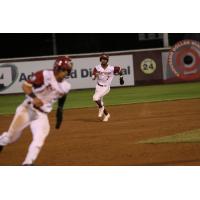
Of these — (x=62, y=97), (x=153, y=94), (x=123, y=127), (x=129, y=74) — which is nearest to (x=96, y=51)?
(x=129, y=74)

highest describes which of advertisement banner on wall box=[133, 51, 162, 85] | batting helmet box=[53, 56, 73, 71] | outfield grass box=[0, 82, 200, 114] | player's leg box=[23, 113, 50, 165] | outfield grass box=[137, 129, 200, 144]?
batting helmet box=[53, 56, 73, 71]

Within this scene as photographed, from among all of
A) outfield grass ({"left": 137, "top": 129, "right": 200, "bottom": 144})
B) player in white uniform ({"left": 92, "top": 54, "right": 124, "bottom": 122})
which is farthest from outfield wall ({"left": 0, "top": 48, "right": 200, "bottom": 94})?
outfield grass ({"left": 137, "top": 129, "right": 200, "bottom": 144})

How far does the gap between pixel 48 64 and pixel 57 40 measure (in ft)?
18.7

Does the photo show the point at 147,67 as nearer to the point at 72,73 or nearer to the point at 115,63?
the point at 115,63

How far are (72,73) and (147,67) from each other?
523cm

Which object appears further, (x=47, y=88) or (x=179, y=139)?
(x=179, y=139)

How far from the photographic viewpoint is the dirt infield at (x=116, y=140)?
1139 centimetres

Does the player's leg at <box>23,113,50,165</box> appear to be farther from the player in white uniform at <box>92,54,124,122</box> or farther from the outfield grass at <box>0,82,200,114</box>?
the outfield grass at <box>0,82,200,114</box>

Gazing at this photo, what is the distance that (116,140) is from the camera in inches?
537

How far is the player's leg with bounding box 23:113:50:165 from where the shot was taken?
9695 mm

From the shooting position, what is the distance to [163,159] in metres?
11.5

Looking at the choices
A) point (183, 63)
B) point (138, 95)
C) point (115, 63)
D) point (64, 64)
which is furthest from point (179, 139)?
point (115, 63)

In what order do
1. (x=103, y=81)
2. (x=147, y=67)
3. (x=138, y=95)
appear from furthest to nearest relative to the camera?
1. (x=147, y=67)
2. (x=138, y=95)
3. (x=103, y=81)

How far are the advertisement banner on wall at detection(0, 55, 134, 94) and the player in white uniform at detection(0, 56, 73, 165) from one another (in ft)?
24.6
